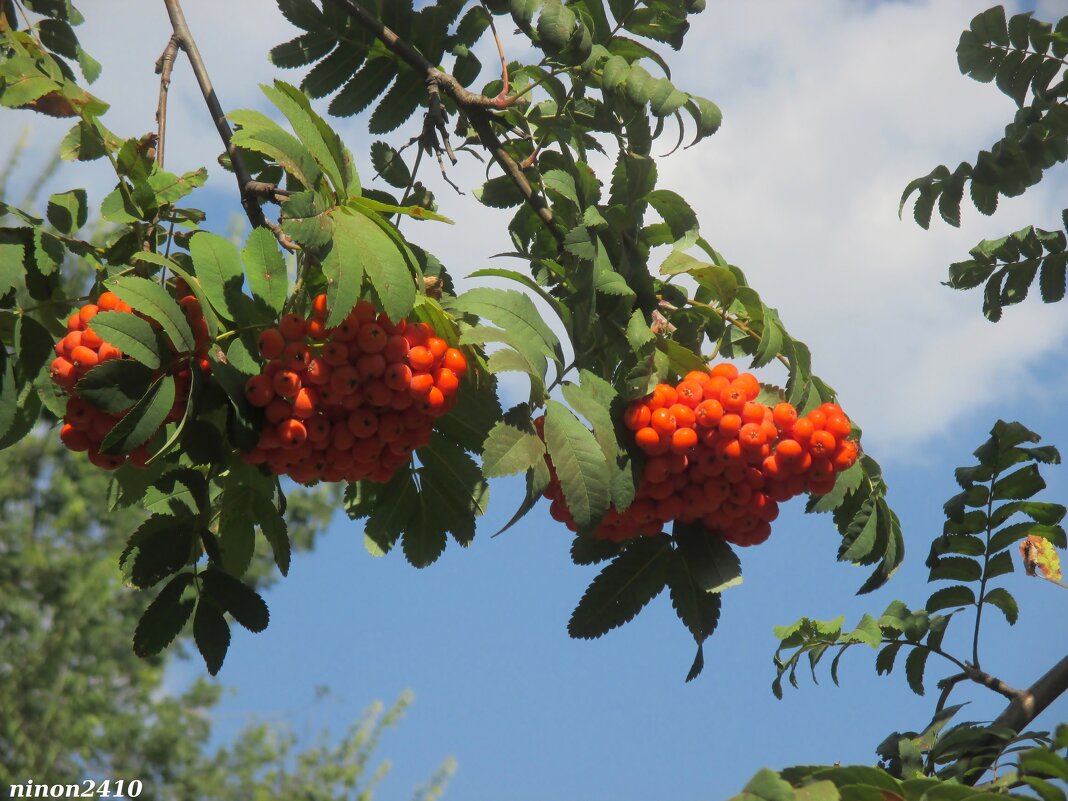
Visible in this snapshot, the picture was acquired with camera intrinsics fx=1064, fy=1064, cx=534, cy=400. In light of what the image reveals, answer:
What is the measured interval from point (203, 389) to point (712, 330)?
879mm

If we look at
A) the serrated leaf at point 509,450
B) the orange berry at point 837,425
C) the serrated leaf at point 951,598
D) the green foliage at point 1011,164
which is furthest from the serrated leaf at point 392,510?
the green foliage at point 1011,164

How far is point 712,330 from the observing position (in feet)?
6.26

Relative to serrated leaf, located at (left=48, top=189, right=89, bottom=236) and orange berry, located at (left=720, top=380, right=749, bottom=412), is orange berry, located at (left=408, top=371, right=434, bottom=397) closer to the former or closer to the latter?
orange berry, located at (left=720, top=380, right=749, bottom=412)

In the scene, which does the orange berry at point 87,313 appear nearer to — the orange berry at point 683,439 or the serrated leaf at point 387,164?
the serrated leaf at point 387,164

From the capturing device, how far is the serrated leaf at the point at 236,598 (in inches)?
73.2

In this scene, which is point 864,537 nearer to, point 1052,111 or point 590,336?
point 590,336

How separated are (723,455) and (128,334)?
3.05 ft

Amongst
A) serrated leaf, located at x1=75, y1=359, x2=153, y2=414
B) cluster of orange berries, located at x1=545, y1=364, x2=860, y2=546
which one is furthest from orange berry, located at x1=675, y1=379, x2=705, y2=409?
serrated leaf, located at x1=75, y1=359, x2=153, y2=414

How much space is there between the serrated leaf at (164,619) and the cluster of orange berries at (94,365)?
265 millimetres

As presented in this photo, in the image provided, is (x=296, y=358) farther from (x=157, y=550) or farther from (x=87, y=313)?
(x=157, y=550)

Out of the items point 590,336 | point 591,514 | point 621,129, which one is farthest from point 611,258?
point 591,514

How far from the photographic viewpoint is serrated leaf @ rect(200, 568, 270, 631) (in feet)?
6.10

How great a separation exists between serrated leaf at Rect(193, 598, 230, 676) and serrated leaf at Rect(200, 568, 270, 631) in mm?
19

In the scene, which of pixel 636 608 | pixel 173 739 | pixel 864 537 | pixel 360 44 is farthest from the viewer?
pixel 173 739
